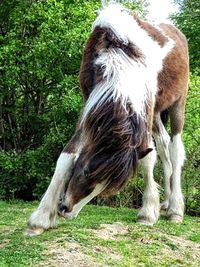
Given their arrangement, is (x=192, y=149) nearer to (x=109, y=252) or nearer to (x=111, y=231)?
(x=111, y=231)

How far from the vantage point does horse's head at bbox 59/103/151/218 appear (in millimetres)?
4230

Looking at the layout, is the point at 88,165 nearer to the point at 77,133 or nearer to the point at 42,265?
the point at 77,133

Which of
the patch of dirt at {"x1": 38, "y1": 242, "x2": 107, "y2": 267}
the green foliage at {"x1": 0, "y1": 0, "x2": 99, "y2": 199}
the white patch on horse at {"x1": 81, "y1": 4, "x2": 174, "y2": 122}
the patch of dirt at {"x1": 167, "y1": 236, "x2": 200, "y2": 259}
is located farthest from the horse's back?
the green foliage at {"x1": 0, "y1": 0, "x2": 99, "y2": 199}

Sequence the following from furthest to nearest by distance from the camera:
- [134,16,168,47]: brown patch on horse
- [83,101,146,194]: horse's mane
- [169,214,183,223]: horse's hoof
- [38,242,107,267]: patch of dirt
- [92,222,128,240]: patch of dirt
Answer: [169,214,183,223]: horse's hoof, [134,16,168,47]: brown patch on horse, [92,222,128,240]: patch of dirt, [83,101,146,194]: horse's mane, [38,242,107,267]: patch of dirt

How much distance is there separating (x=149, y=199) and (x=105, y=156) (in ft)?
4.91

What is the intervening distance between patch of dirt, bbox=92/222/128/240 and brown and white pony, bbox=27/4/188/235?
376 millimetres

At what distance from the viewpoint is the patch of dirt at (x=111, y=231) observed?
475cm

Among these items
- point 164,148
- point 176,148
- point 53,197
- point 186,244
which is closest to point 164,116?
point 164,148

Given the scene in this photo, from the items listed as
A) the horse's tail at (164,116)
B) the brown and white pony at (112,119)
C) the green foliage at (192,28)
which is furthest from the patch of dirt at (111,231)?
the green foliage at (192,28)

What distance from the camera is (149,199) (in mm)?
5621

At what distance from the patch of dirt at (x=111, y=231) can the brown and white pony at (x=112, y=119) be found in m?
0.38

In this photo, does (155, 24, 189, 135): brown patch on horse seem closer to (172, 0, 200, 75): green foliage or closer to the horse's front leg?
the horse's front leg

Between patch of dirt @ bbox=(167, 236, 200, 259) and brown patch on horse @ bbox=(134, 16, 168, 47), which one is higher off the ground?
brown patch on horse @ bbox=(134, 16, 168, 47)

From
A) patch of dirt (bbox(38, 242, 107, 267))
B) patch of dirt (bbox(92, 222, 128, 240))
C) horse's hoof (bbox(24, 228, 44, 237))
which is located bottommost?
patch of dirt (bbox(38, 242, 107, 267))
